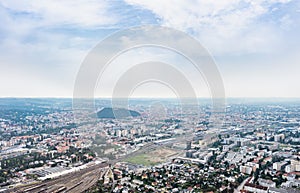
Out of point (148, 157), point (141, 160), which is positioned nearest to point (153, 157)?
point (148, 157)

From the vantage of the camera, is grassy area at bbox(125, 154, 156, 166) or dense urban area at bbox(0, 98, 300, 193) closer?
dense urban area at bbox(0, 98, 300, 193)

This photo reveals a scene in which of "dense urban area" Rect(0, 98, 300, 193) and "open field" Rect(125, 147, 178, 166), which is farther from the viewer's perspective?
"open field" Rect(125, 147, 178, 166)

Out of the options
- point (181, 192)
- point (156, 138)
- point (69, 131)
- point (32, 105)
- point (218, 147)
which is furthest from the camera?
point (32, 105)

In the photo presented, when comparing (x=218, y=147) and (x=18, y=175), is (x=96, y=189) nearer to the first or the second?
(x=18, y=175)

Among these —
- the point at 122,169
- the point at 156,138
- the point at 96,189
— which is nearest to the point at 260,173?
the point at 122,169

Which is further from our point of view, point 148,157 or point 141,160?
point 148,157

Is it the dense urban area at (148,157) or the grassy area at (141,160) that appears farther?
the grassy area at (141,160)

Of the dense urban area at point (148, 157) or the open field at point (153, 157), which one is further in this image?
the open field at point (153, 157)

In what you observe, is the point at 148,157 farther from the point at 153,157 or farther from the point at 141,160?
the point at 141,160
